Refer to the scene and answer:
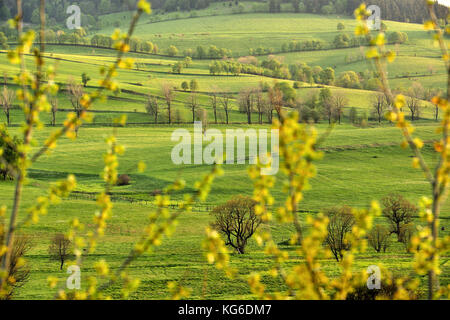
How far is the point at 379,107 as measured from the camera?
374 ft

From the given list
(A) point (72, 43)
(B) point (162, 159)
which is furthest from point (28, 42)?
(A) point (72, 43)

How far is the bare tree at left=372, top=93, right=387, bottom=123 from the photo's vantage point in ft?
373

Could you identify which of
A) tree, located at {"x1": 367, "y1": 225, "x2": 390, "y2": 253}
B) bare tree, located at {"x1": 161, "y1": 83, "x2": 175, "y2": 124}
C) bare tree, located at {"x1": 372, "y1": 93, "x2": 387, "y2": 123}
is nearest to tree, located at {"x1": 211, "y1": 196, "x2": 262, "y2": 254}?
tree, located at {"x1": 367, "y1": 225, "x2": 390, "y2": 253}

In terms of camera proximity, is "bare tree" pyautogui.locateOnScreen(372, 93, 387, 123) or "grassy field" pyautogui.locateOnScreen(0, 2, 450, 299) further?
"bare tree" pyautogui.locateOnScreen(372, 93, 387, 123)

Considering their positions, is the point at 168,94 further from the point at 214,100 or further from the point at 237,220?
the point at 237,220

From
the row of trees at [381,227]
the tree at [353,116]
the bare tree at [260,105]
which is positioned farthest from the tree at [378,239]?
the tree at [353,116]

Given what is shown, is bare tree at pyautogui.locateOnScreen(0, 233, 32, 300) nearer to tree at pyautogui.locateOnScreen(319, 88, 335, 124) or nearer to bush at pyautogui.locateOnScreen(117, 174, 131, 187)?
bush at pyautogui.locateOnScreen(117, 174, 131, 187)

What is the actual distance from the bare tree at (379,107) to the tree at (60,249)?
8741 centimetres

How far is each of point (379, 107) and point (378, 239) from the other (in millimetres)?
77440

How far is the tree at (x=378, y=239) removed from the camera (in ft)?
139

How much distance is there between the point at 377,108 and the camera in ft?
380

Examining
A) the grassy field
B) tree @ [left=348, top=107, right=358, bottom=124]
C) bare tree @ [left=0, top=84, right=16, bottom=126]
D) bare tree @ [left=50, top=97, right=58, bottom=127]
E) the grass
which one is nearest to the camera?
the grass

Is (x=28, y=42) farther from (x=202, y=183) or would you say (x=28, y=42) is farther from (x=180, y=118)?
(x=180, y=118)

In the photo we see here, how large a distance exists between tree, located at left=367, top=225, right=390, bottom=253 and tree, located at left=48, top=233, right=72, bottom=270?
2453 centimetres
